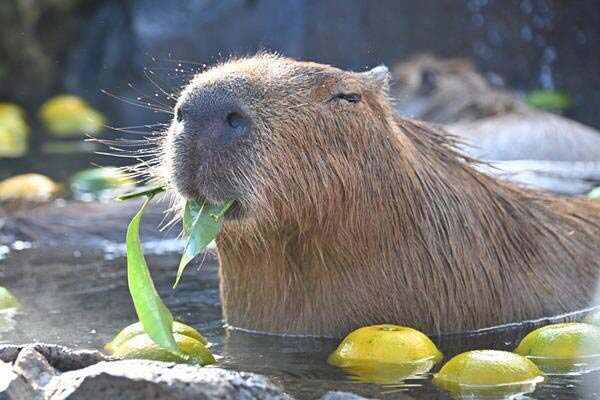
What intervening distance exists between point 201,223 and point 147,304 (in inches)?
14.3

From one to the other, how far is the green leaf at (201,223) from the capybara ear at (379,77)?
0.83 meters

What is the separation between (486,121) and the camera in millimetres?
8625

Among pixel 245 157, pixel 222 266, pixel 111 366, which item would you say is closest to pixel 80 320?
pixel 222 266

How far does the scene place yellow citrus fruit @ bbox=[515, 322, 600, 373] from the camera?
4469 mm

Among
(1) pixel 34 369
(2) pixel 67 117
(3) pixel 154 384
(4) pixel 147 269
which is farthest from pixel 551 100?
(3) pixel 154 384

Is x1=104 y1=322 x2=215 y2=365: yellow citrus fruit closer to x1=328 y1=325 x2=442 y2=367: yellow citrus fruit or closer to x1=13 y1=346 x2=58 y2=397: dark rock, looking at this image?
x1=328 y1=325 x2=442 y2=367: yellow citrus fruit

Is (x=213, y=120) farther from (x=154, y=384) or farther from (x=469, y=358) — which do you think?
(x=154, y=384)

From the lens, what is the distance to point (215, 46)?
11.6m

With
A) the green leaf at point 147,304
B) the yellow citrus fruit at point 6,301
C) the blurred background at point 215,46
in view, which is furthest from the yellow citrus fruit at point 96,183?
the green leaf at point 147,304

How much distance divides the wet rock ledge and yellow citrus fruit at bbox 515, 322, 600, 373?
3.74 ft

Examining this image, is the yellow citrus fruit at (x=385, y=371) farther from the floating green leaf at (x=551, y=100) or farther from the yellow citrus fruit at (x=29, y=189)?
the floating green leaf at (x=551, y=100)

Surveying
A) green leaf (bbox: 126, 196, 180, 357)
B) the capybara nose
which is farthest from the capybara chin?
green leaf (bbox: 126, 196, 180, 357)

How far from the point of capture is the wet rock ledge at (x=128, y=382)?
3.33 meters

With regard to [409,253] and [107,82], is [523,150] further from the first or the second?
[107,82]
